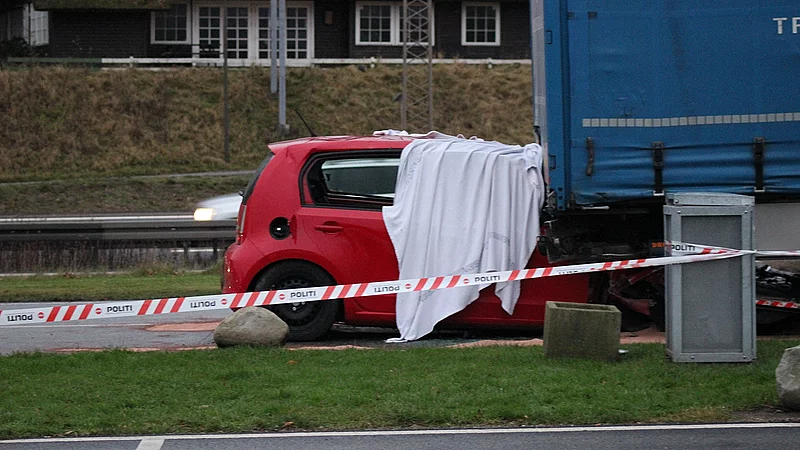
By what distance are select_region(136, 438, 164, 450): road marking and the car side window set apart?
169 inches

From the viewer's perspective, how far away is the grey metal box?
9.01 m

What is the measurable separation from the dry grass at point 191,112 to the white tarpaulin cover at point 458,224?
99.7 ft

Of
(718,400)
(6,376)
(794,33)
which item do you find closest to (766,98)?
(794,33)

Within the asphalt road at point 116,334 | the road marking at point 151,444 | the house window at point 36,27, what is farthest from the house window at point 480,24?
the road marking at point 151,444

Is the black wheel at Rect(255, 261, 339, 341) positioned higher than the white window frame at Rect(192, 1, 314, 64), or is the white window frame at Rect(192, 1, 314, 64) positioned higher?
the white window frame at Rect(192, 1, 314, 64)

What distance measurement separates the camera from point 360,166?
36.5 ft

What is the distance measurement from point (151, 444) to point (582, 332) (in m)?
3.61

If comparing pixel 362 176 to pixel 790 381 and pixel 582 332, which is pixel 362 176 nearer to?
pixel 582 332

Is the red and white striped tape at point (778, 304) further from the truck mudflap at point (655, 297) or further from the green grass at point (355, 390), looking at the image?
the green grass at point (355, 390)

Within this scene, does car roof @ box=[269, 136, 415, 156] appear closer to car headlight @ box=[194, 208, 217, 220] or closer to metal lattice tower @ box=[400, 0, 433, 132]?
car headlight @ box=[194, 208, 217, 220]

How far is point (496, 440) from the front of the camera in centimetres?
704

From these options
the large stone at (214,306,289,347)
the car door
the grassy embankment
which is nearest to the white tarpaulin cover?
the car door

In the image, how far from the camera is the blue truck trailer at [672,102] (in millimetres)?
10242

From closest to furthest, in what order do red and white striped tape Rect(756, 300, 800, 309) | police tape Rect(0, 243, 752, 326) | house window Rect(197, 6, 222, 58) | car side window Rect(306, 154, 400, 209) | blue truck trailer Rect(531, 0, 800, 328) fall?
Result: police tape Rect(0, 243, 752, 326) → blue truck trailer Rect(531, 0, 800, 328) → red and white striped tape Rect(756, 300, 800, 309) → car side window Rect(306, 154, 400, 209) → house window Rect(197, 6, 222, 58)
